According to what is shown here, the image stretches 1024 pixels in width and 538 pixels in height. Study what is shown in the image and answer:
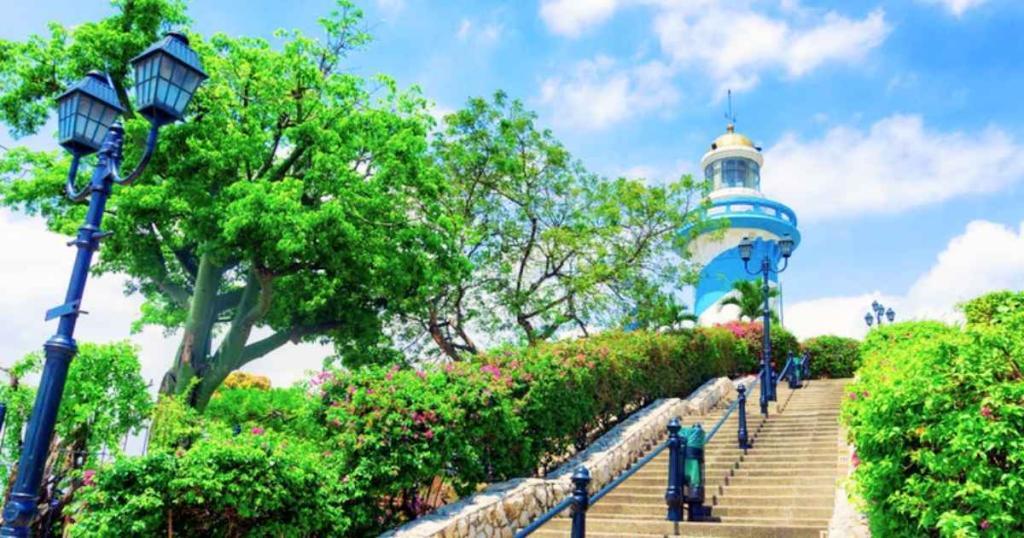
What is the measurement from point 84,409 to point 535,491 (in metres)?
5.78

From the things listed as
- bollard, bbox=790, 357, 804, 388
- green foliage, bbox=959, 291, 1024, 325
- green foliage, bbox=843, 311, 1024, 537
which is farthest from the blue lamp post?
bollard, bbox=790, 357, 804, 388

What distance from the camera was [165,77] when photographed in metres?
5.43

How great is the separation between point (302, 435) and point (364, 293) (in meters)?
8.81

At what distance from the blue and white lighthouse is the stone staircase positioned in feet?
63.6

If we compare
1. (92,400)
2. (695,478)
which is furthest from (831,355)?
(92,400)

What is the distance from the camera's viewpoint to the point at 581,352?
13.0m

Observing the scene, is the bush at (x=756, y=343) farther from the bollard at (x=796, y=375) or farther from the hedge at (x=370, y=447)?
the hedge at (x=370, y=447)

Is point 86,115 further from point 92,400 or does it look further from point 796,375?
point 796,375

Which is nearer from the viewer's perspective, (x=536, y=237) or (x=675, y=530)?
(x=675, y=530)

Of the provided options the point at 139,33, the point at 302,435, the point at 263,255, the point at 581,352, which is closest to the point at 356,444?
the point at 302,435

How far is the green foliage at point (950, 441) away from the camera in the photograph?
4094mm

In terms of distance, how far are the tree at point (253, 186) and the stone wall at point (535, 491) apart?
20.1 feet

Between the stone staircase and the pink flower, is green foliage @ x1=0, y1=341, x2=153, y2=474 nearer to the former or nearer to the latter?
the pink flower

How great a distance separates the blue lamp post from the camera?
15.6ft
